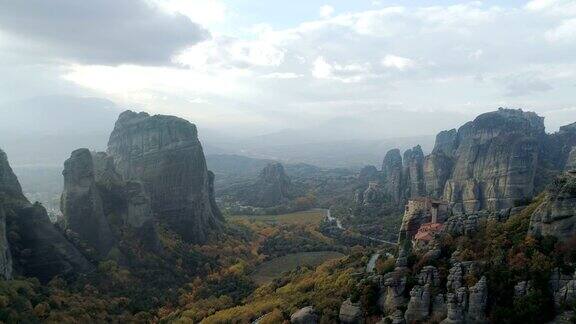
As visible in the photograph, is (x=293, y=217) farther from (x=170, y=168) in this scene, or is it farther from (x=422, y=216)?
(x=422, y=216)

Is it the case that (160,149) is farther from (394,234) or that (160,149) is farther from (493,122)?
(493,122)

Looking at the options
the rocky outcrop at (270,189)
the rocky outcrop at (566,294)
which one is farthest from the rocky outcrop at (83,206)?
the rocky outcrop at (270,189)

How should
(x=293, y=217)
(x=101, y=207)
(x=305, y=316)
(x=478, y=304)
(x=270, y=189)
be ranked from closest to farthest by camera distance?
(x=478, y=304), (x=305, y=316), (x=101, y=207), (x=293, y=217), (x=270, y=189)

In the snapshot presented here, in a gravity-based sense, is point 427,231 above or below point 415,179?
above

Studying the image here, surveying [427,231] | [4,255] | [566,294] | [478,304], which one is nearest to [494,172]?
[427,231]

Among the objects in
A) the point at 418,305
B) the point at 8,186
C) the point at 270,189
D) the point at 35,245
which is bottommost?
the point at 270,189
